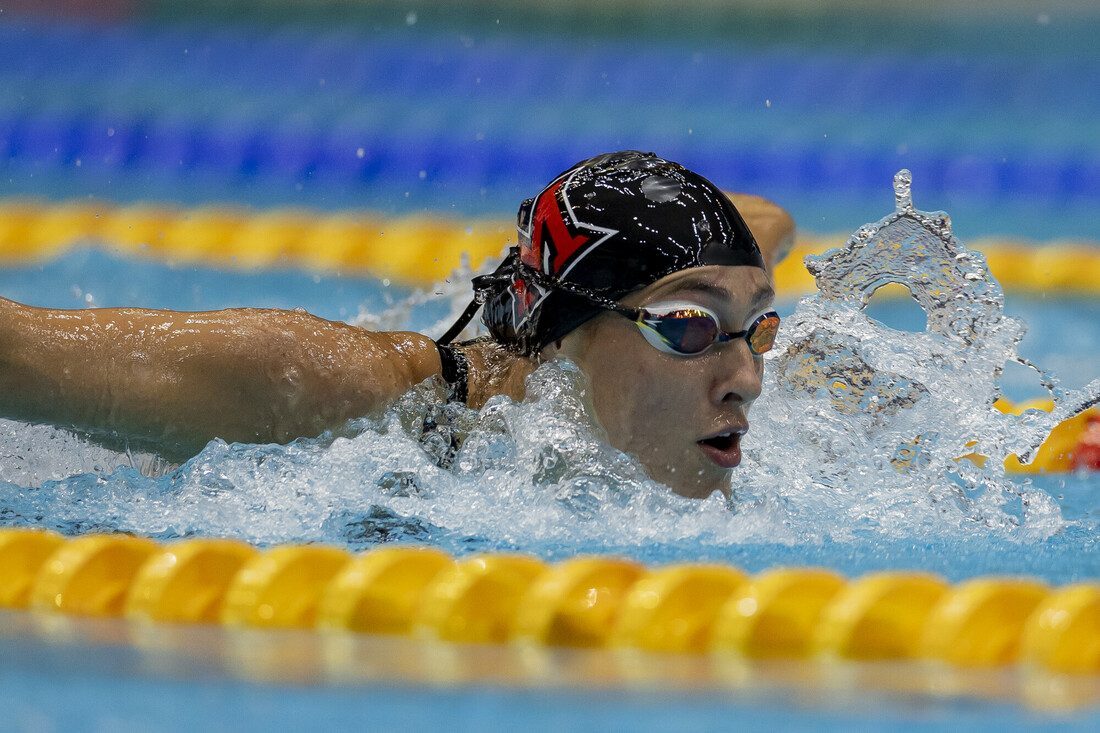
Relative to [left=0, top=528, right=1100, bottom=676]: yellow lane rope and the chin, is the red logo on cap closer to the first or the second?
the chin

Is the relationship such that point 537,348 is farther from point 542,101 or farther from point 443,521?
point 542,101

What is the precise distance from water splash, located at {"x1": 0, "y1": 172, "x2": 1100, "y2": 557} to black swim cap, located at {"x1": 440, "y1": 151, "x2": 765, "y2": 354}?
122 millimetres

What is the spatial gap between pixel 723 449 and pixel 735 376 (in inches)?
5.2

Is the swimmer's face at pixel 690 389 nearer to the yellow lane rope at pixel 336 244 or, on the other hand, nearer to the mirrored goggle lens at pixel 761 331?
the mirrored goggle lens at pixel 761 331

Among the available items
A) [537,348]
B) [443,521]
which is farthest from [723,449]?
[443,521]

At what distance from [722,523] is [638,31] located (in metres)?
6.47

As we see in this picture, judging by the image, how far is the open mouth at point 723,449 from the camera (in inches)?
96.3

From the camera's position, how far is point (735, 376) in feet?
7.97

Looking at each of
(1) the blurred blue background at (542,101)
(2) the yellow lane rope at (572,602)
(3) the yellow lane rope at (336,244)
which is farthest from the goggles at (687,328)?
(1) the blurred blue background at (542,101)

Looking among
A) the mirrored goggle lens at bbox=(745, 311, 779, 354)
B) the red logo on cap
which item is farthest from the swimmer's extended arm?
the mirrored goggle lens at bbox=(745, 311, 779, 354)

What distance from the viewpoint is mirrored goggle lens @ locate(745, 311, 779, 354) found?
96.2 inches

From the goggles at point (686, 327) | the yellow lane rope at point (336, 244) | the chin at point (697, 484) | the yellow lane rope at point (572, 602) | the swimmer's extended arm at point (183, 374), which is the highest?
the yellow lane rope at point (336, 244)

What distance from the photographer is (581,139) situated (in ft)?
22.8

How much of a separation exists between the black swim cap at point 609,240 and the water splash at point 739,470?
122 millimetres
